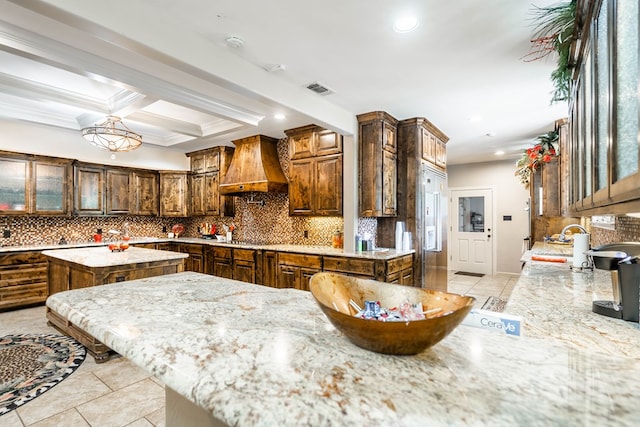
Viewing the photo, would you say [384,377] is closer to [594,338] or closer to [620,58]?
[594,338]

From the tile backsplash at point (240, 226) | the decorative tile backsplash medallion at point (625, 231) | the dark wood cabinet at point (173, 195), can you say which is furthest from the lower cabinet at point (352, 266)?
the dark wood cabinet at point (173, 195)

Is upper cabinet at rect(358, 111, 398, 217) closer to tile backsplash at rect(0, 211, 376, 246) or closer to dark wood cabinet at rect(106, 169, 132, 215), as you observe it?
tile backsplash at rect(0, 211, 376, 246)

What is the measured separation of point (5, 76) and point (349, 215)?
392 centimetres

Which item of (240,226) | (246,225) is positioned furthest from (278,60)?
(240,226)

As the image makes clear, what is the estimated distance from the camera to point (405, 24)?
224cm

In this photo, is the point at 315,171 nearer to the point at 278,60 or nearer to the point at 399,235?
the point at 399,235

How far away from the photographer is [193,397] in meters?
0.68

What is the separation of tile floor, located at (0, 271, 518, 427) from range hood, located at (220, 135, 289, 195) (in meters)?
2.81

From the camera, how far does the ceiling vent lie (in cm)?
325

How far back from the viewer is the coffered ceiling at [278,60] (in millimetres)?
Result: 2059

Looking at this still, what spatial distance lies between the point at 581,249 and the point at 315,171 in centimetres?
305

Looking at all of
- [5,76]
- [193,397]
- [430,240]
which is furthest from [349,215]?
[5,76]

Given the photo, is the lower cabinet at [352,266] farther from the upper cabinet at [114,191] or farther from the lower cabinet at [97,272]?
the upper cabinet at [114,191]

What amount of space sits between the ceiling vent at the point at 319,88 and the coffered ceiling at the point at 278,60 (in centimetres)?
6
